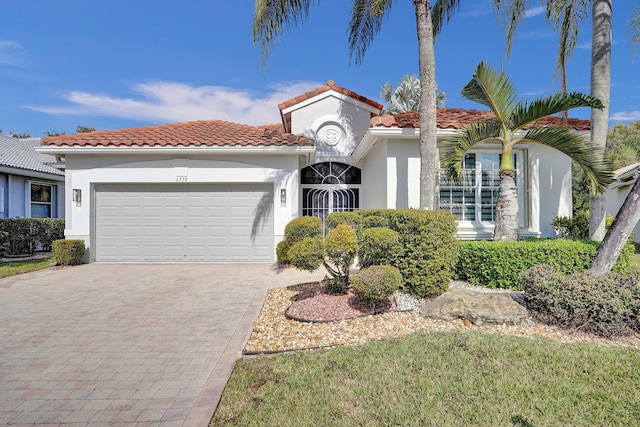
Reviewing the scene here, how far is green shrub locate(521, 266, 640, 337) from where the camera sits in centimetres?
454

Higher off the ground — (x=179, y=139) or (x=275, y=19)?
(x=275, y=19)

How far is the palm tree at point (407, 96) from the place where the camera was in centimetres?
2948

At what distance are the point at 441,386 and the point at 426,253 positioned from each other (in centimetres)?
303

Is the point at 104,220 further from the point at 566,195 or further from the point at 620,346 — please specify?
the point at 566,195

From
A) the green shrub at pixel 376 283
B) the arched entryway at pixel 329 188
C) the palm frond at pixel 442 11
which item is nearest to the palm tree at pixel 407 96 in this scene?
the arched entryway at pixel 329 188

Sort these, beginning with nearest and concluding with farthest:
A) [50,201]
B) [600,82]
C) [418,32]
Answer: [600,82] → [418,32] → [50,201]

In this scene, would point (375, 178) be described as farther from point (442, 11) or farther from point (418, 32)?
point (442, 11)

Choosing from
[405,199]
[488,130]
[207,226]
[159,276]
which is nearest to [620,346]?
[488,130]

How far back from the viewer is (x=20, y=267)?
10.6 metres

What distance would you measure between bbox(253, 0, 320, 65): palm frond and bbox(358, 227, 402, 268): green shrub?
18.5 ft

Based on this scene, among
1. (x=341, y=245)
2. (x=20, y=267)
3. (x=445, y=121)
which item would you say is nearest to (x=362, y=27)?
(x=445, y=121)

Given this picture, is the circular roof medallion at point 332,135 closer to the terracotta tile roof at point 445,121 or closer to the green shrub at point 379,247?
the terracotta tile roof at point 445,121

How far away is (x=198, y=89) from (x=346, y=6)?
362 inches

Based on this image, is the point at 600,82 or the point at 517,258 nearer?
the point at 517,258
